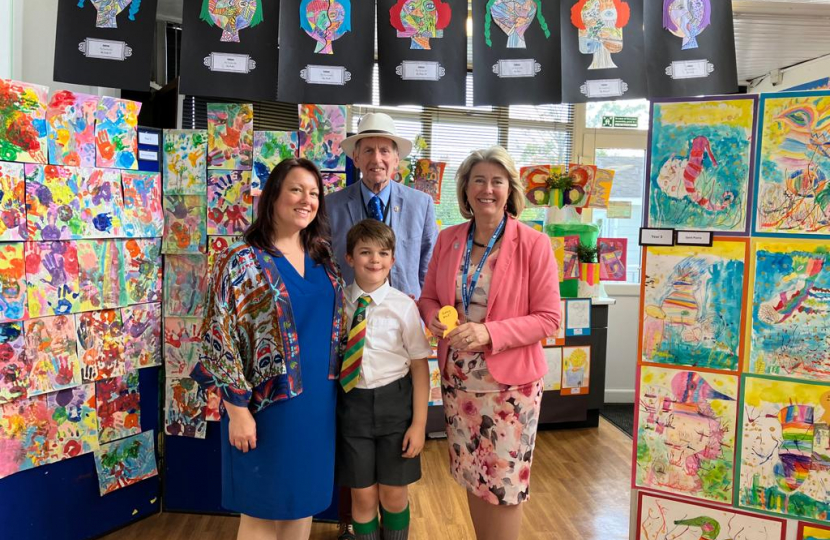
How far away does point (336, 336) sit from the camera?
5.53 feet

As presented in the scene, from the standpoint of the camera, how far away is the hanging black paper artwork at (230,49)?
2.36m

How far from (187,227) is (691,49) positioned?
2.51 m

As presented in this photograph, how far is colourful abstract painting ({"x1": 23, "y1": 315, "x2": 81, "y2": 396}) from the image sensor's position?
2.17 m

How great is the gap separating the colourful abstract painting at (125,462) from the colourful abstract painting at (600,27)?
2697 millimetres

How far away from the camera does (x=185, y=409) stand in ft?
8.71

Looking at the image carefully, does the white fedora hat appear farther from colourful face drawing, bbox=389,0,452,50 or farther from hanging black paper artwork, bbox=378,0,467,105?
colourful face drawing, bbox=389,0,452,50

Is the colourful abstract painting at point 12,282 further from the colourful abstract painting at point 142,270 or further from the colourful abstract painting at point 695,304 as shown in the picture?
the colourful abstract painting at point 695,304

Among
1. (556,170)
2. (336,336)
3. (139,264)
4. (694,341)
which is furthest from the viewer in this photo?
(556,170)

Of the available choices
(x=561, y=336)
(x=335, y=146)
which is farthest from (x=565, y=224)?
(x=335, y=146)

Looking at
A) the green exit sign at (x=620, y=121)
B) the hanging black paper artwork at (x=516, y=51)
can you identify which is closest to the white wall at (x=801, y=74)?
the green exit sign at (x=620, y=121)

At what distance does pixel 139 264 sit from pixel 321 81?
1222 mm

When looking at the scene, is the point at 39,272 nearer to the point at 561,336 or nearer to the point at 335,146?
the point at 335,146

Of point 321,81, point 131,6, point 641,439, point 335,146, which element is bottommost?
point 641,439

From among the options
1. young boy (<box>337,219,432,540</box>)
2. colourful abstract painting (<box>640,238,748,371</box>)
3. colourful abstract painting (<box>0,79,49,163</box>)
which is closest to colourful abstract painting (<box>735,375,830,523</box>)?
colourful abstract painting (<box>640,238,748,371</box>)
